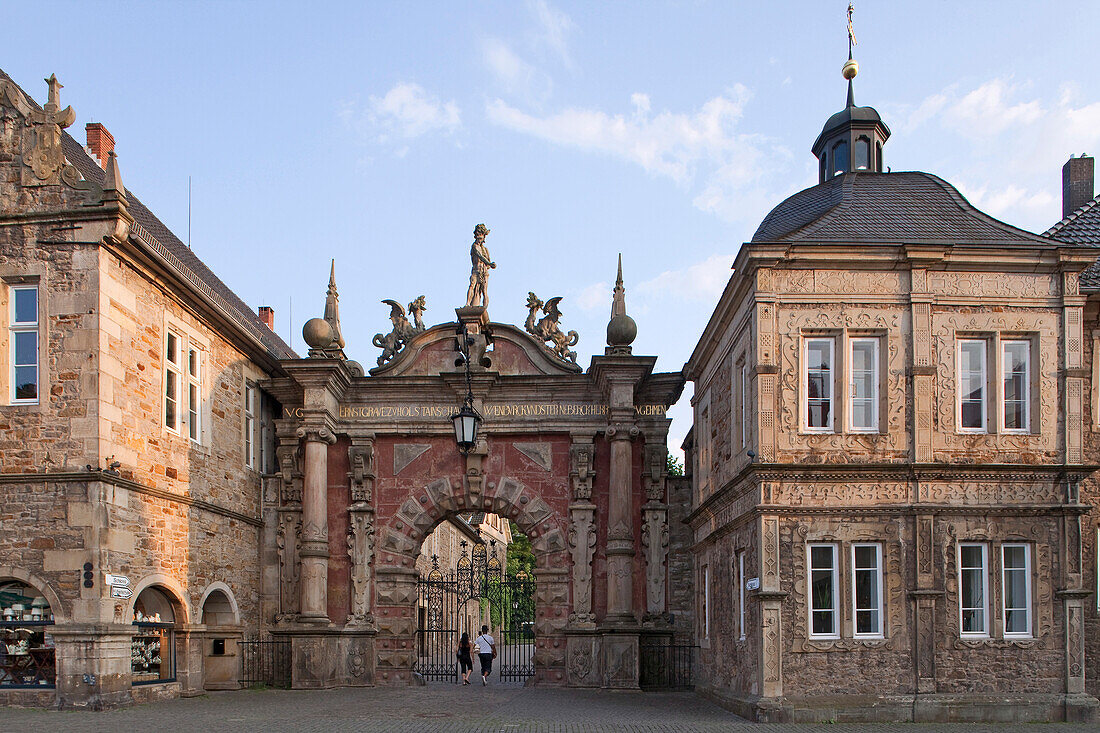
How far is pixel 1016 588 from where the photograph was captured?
16.7 metres

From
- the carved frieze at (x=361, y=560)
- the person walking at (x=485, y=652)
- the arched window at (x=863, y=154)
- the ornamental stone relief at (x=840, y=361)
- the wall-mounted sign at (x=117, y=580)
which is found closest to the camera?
the ornamental stone relief at (x=840, y=361)

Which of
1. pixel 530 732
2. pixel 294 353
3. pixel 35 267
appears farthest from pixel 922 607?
pixel 294 353

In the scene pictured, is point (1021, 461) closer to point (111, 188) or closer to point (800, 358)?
point (800, 358)

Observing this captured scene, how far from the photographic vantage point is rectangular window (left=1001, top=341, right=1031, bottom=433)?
1703cm

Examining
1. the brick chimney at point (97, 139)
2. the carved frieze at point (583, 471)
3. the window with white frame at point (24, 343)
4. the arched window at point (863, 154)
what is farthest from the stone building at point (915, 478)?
the brick chimney at point (97, 139)

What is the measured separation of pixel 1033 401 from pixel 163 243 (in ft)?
53.4

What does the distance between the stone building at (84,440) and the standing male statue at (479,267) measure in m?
6.55

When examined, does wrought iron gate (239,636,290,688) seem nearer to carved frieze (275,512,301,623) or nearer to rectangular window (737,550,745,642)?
carved frieze (275,512,301,623)

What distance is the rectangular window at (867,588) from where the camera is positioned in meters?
16.4

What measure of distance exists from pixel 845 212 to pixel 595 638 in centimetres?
984

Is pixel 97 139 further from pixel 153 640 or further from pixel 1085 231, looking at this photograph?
pixel 1085 231

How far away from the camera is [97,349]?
1720 cm

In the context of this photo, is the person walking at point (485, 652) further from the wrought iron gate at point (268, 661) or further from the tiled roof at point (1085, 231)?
the tiled roof at point (1085, 231)

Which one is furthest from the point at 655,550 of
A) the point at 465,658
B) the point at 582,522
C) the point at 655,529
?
the point at 465,658
